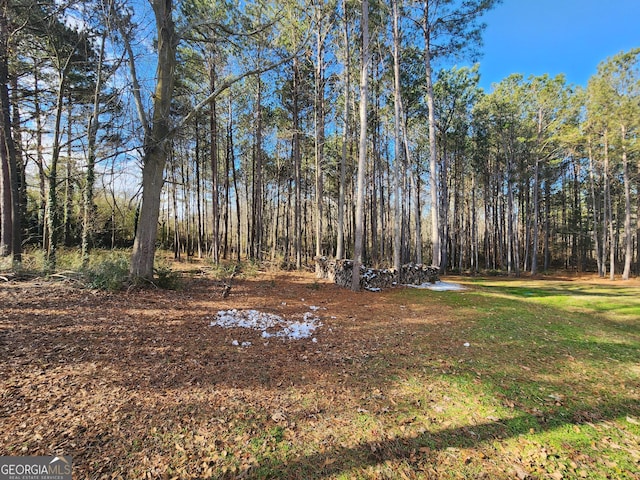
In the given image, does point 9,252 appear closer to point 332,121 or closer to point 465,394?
point 465,394

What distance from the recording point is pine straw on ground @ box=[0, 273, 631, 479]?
183 centimetres

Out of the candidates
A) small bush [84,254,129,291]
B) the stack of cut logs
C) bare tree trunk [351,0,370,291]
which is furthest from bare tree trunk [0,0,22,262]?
bare tree trunk [351,0,370,291]

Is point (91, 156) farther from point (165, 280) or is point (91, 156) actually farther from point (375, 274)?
point (375, 274)

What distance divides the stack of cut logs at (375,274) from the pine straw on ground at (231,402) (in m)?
4.66

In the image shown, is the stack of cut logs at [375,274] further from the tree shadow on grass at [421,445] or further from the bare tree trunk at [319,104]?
the tree shadow on grass at [421,445]

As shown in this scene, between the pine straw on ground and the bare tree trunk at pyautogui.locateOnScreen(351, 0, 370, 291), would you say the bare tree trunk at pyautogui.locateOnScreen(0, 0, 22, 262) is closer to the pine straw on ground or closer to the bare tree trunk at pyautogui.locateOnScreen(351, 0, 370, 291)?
the pine straw on ground

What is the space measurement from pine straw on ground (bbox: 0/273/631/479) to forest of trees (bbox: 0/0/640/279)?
12.3 feet

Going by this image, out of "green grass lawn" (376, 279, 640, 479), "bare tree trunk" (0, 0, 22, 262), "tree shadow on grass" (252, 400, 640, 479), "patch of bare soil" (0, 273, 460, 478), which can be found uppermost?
"bare tree trunk" (0, 0, 22, 262)

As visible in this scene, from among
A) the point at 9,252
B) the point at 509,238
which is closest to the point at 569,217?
the point at 509,238

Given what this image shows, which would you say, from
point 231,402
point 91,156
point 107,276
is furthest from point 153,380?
point 91,156

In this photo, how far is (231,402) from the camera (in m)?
2.46

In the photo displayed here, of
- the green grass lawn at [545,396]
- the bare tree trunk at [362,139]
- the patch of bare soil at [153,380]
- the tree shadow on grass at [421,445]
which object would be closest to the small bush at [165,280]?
the patch of bare soil at [153,380]

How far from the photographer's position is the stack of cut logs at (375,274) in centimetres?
931

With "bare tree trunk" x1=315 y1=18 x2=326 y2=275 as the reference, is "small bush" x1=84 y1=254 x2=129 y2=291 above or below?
below
